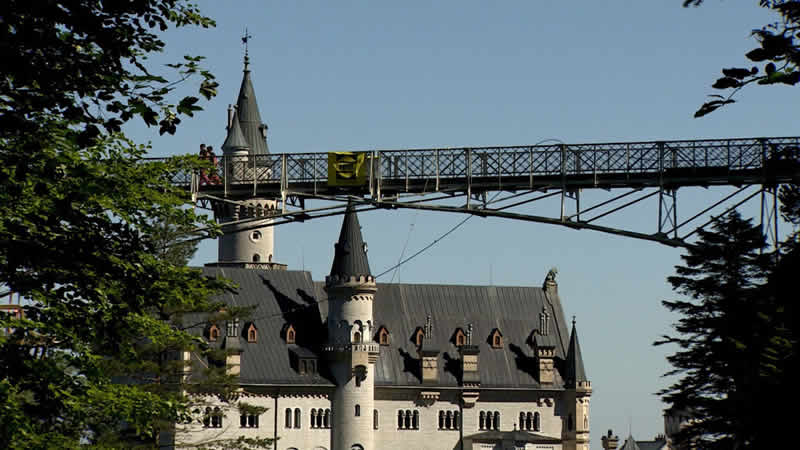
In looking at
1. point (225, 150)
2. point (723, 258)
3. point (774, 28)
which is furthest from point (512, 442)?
point (774, 28)

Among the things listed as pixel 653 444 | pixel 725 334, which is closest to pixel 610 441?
pixel 653 444

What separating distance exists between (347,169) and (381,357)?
62875mm

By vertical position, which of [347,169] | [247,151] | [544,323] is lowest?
[347,169]

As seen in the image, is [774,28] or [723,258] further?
[723,258]

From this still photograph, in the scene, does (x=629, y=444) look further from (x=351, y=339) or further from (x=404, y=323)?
(x=351, y=339)

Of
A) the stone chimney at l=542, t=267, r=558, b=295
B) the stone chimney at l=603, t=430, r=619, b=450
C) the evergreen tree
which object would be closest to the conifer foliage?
the evergreen tree

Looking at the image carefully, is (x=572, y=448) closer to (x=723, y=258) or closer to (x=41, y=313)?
(x=723, y=258)

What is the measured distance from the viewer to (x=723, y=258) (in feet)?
192

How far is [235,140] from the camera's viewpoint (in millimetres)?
119125

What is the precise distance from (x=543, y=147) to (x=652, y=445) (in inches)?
4902

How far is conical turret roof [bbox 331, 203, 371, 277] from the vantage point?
370 ft

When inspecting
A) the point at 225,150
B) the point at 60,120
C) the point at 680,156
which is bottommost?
the point at 60,120

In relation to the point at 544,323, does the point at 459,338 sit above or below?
below

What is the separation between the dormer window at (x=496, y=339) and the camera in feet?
393
